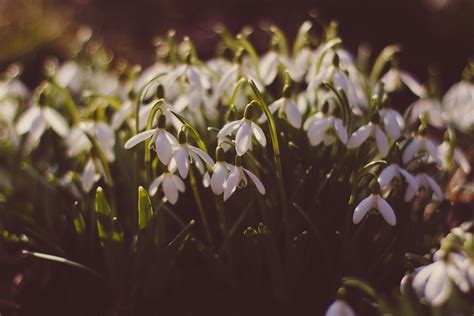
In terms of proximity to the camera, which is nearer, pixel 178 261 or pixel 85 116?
pixel 178 261

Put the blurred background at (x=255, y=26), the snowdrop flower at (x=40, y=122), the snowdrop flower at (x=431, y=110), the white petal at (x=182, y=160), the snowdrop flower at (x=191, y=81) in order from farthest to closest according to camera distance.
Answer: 1. the blurred background at (x=255, y=26)
2. the snowdrop flower at (x=431, y=110)
3. the snowdrop flower at (x=40, y=122)
4. the snowdrop flower at (x=191, y=81)
5. the white petal at (x=182, y=160)

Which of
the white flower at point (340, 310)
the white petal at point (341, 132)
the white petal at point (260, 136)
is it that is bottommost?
the white flower at point (340, 310)

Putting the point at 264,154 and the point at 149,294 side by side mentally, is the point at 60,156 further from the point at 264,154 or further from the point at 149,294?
the point at 264,154

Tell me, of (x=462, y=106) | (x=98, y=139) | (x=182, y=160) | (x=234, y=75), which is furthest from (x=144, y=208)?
(x=462, y=106)

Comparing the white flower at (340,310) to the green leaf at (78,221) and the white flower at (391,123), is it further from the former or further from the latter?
the green leaf at (78,221)

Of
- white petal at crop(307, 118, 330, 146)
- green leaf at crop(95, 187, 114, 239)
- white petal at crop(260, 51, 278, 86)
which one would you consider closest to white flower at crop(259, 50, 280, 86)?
white petal at crop(260, 51, 278, 86)

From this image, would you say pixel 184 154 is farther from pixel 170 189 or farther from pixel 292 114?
pixel 292 114

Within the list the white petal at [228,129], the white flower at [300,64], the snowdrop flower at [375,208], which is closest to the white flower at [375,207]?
the snowdrop flower at [375,208]

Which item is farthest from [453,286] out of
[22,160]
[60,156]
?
[22,160]

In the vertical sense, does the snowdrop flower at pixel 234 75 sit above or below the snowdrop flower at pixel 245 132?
above
